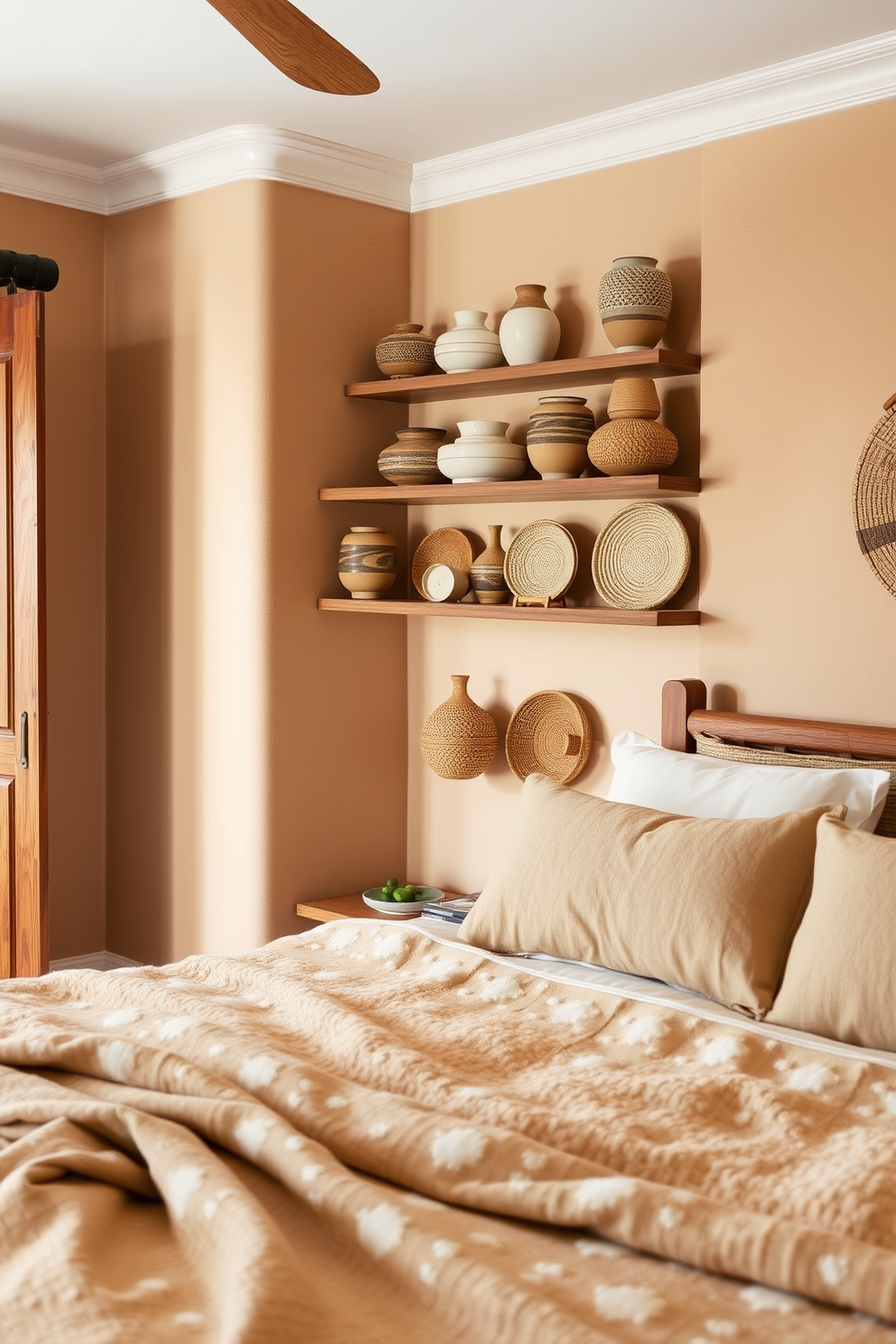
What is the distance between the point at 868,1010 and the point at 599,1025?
437 mm

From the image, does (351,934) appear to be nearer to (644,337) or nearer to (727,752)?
(727,752)

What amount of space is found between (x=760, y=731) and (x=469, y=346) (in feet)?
4.46

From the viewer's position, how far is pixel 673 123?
3555mm

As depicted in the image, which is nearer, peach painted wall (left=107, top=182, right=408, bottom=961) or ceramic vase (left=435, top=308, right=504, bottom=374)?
ceramic vase (left=435, top=308, right=504, bottom=374)

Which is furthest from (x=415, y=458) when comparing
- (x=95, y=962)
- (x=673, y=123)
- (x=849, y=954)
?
(x=849, y=954)

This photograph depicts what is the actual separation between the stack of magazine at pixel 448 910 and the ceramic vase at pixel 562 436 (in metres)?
1.12

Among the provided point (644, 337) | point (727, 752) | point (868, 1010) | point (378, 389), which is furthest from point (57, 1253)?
point (378, 389)

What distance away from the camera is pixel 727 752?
3.25m

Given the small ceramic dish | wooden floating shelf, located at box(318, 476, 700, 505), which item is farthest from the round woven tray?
the small ceramic dish

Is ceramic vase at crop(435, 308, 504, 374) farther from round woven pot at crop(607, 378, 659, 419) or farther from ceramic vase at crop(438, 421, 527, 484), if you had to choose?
round woven pot at crop(607, 378, 659, 419)

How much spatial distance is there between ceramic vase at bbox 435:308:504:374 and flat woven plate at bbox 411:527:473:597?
485mm

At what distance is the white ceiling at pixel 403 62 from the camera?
303 centimetres

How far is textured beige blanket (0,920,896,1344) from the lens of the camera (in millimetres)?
1397

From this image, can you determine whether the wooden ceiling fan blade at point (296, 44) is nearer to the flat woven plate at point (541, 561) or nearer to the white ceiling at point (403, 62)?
the white ceiling at point (403, 62)
